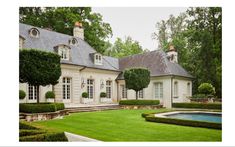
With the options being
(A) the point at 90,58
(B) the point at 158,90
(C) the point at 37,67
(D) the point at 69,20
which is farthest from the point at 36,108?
(D) the point at 69,20

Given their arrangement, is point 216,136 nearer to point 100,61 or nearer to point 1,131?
point 1,131

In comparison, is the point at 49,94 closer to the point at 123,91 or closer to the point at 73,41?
the point at 73,41

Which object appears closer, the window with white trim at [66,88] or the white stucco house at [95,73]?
the white stucco house at [95,73]

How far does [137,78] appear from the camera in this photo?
17.9m

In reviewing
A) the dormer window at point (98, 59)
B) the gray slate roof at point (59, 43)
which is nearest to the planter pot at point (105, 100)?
the gray slate roof at point (59, 43)

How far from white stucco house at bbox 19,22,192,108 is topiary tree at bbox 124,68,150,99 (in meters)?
1.33

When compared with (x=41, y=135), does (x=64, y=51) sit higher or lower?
higher

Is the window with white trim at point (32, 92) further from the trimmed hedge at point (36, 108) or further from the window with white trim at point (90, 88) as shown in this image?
the window with white trim at point (90, 88)

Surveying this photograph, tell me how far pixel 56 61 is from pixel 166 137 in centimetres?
688

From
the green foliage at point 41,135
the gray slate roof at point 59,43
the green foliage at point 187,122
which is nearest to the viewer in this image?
the green foliage at point 41,135

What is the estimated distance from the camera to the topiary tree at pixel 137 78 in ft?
58.7

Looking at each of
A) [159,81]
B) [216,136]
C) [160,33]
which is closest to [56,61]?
[216,136]

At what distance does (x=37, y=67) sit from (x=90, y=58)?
8.33 m

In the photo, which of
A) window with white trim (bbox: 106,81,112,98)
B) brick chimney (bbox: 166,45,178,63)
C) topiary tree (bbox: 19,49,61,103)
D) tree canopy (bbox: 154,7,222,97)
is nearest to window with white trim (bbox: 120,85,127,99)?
Answer: window with white trim (bbox: 106,81,112,98)
